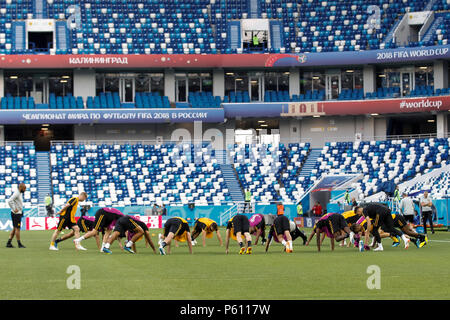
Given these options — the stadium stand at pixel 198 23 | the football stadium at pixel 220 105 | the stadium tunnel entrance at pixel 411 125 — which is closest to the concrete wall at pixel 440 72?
the football stadium at pixel 220 105

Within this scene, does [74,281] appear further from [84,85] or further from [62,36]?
[84,85]

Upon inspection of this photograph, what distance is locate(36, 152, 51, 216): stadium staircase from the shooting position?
57106 mm

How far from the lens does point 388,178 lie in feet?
189

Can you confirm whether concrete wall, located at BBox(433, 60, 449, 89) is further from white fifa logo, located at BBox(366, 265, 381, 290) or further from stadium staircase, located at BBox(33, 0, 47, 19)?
white fifa logo, located at BBox(366, 265, 381, 290)

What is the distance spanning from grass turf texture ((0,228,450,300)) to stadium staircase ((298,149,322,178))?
35693 millimetres

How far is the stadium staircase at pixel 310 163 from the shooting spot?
61.6 meters

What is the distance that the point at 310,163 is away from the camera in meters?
62.6

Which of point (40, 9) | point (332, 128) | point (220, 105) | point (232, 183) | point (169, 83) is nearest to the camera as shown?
point (232, 183)

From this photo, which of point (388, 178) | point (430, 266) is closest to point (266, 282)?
point (430, 266)

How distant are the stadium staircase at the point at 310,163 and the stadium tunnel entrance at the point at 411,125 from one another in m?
7.32

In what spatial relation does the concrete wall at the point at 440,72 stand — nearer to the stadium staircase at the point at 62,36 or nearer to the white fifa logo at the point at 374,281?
the stadium staircase at the point at 62,36

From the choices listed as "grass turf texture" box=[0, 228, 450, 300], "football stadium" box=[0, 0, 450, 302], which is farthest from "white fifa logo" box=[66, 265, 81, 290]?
"football stadium" box=[0, 0, 450, 302]

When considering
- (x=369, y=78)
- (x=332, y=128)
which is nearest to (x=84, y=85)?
(x=332, y=128)

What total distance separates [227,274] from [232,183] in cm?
4401
